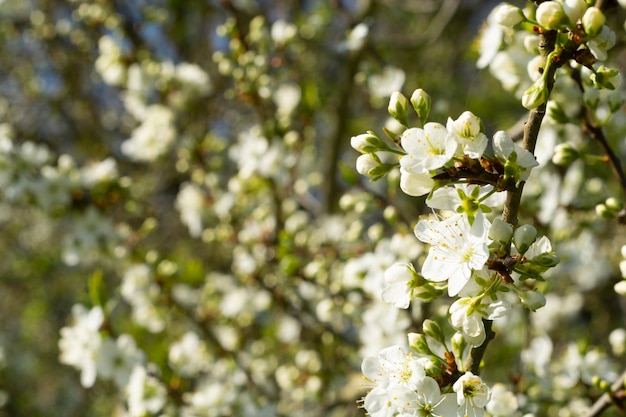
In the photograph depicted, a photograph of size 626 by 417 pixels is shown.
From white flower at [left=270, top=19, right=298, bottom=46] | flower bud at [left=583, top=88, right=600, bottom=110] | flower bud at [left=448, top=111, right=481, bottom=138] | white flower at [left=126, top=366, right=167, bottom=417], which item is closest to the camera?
flower bud at [left=448, top=111, right=481, bottom=138]

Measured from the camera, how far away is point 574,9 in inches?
47.1

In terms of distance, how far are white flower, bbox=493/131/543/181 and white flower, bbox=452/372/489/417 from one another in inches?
15.4

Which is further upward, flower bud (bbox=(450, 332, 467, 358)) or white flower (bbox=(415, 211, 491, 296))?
white flower (bbox=(415, 211, 491, 296))

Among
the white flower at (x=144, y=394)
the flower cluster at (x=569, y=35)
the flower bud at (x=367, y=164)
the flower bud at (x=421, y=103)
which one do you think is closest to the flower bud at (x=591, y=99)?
the flower cluster at (x=569, y=35)

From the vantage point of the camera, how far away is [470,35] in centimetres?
641

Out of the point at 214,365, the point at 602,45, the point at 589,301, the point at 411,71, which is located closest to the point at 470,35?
the point at 411,71

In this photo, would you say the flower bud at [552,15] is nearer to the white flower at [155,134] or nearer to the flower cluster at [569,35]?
the flower cluster at [569,35]

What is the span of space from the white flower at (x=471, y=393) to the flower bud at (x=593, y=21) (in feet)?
2.24

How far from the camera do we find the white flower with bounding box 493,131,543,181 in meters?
1.17

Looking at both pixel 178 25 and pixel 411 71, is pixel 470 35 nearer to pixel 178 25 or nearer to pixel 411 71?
pixel 411 71

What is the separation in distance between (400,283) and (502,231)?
0.88ft

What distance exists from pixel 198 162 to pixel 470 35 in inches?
155

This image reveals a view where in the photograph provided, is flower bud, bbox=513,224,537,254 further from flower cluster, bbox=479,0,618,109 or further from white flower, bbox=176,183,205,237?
white flower, bbox=176,183,205,237

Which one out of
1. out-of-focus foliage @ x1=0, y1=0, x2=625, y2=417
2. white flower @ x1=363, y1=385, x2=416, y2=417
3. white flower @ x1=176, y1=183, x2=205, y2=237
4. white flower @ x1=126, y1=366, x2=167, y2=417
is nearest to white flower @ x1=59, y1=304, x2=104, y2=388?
out-of-focus foliage @ x1=0, y1=0, x2=625, y2=417
